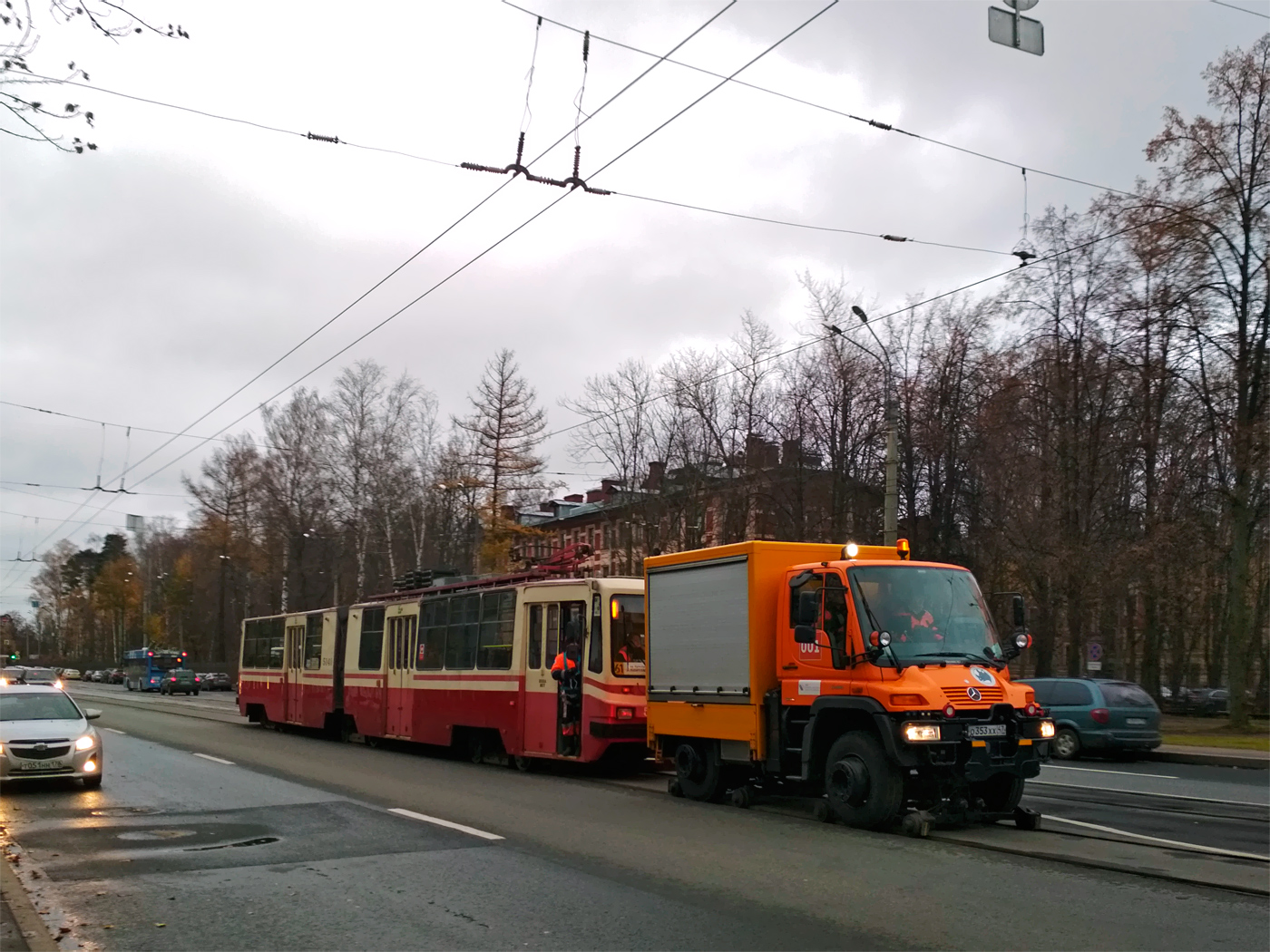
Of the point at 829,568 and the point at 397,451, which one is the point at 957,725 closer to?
the point at 829,568

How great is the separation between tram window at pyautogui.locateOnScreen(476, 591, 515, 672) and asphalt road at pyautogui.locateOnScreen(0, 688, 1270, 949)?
4559mm

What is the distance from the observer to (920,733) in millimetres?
10422

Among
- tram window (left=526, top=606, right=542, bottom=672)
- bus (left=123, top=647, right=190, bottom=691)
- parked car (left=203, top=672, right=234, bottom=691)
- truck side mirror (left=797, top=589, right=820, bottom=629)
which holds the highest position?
truck side mirror (left=797, top=589, right=820, bottom=629)

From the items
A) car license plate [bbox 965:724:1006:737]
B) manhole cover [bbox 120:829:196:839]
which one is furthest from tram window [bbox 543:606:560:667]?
car license plate [bbox 965:724:1006:737]

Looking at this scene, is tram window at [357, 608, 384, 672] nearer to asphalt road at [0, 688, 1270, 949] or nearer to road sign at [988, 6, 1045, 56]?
asphalt road at [0, 688, 1270, 949]

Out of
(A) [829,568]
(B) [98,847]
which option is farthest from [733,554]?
(B) [98,847]

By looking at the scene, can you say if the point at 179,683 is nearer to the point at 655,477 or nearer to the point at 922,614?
the point at 655,477

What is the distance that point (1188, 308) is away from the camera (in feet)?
95.9

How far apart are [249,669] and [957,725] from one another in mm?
24472

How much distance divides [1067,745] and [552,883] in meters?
17.2

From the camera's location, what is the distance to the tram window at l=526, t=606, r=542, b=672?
17438 millimetres

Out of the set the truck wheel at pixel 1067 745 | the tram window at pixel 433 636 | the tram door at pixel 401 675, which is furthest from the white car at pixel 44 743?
the truck wheel at pixel 1067 745

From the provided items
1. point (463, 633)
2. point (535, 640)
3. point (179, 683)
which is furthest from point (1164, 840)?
point (179, 683)

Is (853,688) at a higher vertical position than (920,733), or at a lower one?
higher
